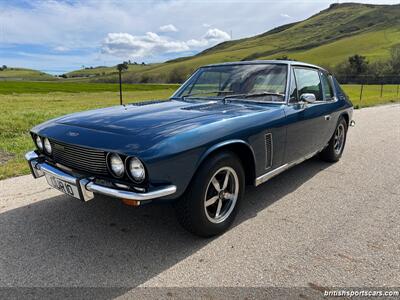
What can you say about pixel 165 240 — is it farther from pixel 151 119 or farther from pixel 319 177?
pixel 319 177

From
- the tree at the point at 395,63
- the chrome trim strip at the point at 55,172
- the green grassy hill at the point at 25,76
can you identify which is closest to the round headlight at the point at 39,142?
the chrome trim strip at the point at 55,172

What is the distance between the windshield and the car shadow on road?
122 cm

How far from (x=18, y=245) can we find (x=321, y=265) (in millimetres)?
2500

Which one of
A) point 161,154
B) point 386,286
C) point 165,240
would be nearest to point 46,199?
point 165,240

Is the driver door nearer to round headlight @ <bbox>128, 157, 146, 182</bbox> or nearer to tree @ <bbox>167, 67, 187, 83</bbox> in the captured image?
round headlight @ <bbox>128, 157, 146, 182</bbox>

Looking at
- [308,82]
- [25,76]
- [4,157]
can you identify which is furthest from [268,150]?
[25,76]

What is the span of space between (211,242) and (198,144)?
92cm

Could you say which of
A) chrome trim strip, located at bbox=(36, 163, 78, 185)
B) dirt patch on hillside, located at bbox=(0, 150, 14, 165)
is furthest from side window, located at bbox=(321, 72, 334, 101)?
dirt patch on hillside, located at bbox=(0, 150, 14, 165)

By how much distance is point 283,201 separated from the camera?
3850 millimetres

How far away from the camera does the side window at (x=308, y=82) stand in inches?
166

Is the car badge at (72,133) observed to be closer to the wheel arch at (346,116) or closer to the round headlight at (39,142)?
the round headlight at (39,142)

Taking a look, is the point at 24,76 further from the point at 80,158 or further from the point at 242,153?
the point at 242,153

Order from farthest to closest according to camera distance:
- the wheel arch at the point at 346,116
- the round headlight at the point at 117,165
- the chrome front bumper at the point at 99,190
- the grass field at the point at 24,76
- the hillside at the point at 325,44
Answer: the hillside at the point at 325,44 < the grass field at the point at 24,76 < the wheel arch at the point at 346,116 < the round headlight at the point at 117,165 < the chrome front bumper at the point at 99,190

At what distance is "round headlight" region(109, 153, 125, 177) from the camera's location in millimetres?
2520
